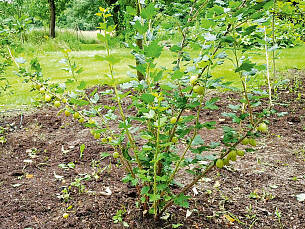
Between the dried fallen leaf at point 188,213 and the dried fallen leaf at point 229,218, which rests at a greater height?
the dried fallen leaf at point 188,213

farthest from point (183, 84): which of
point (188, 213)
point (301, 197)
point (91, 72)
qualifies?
point (91, 72)

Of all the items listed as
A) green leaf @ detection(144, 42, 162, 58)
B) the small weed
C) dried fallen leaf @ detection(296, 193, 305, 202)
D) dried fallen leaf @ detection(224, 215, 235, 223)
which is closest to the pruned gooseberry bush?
green leaf @ detection(144, 42, 162, 58)

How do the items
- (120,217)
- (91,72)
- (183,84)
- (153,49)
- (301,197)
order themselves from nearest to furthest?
1. (153,49)
2. (183,84)
3. (120,217)
4. (301,197)
5. (91,72)

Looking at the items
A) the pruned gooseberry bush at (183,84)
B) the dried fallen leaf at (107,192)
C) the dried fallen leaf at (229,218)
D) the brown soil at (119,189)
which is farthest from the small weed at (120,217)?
the dried fallen leaf at (229,218)

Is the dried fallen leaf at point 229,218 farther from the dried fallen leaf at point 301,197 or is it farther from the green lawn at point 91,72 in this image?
the green lawn at point 91,72

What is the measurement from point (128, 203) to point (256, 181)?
1199mm

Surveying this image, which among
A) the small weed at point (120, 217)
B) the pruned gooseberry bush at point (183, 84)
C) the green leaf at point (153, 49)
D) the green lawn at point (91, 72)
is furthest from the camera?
the green lawn at point (91, 72)

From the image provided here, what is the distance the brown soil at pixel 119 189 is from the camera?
2.07 meters

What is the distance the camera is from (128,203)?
2221 mm

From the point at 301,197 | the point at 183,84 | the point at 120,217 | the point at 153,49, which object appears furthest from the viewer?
the point at 301,197

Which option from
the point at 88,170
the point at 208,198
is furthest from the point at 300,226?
the point at 88,170

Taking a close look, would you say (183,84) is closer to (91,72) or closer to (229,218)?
(229,218)

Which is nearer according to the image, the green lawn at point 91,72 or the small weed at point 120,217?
the small weed at point 120,217

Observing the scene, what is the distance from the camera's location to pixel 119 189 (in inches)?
95.2
